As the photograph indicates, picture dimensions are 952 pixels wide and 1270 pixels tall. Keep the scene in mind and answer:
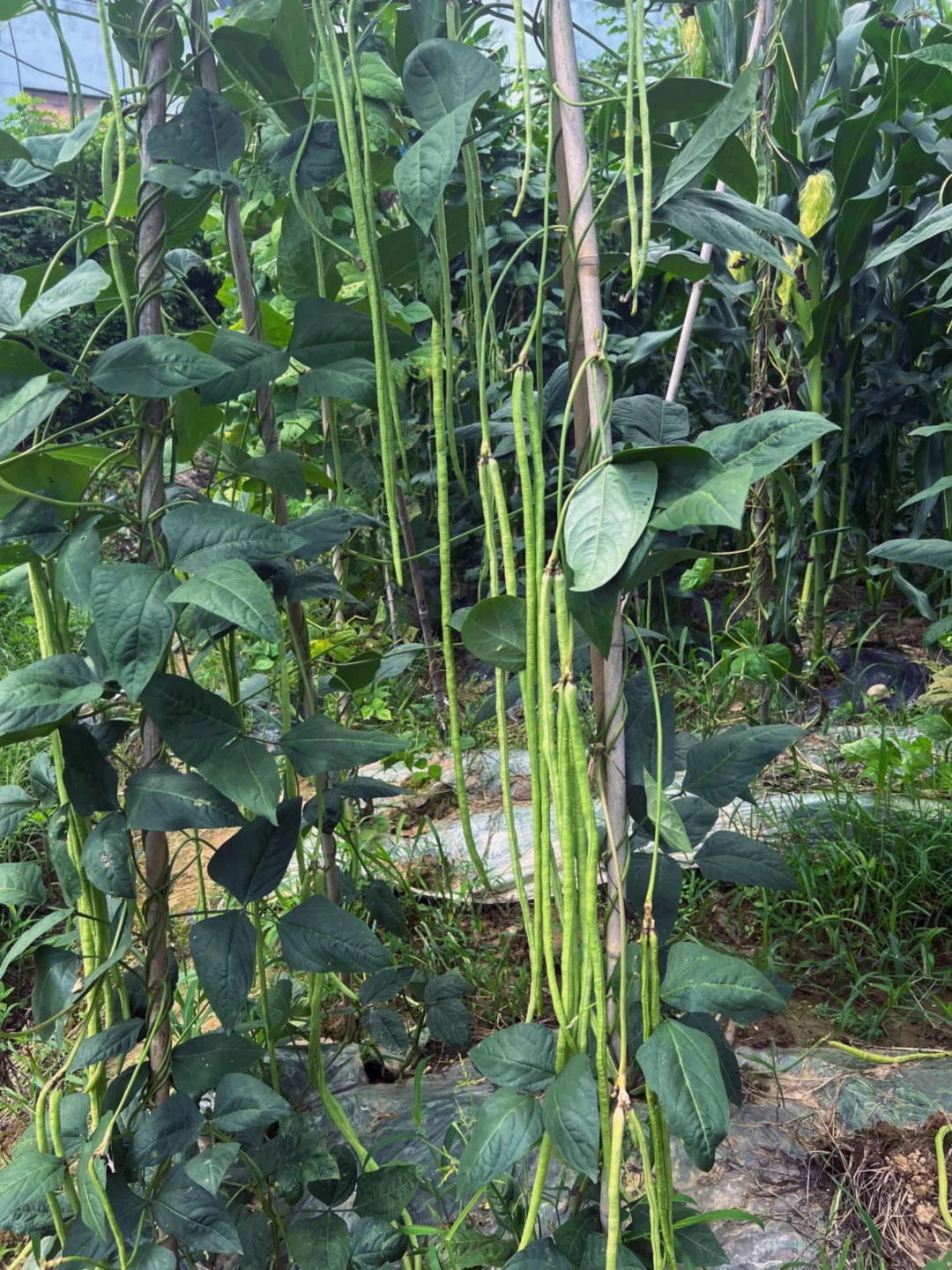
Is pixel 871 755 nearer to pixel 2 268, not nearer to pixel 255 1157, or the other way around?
pixel 255 1157

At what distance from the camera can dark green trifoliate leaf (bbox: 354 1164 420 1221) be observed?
885mm

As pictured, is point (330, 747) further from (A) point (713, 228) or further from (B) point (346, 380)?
(A) point (713, 228)

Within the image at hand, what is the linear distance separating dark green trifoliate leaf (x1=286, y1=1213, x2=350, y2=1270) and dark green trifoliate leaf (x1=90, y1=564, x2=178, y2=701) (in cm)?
54

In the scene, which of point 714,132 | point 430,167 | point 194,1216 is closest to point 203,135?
point 430,167

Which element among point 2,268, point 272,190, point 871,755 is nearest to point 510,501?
point 871,755

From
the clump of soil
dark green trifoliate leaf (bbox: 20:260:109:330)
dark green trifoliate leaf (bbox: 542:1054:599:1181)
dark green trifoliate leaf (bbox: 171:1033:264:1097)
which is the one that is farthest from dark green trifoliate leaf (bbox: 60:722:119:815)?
the clump of soil

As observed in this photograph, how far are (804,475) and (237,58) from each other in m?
1.97

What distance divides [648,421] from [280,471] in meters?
0.35

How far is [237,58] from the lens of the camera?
880mm

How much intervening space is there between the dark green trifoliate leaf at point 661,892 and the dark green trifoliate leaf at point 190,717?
1.20 ft

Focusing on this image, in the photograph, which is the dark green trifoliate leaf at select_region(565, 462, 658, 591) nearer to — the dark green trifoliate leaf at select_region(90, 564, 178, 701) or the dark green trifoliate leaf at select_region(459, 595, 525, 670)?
the dark green trifoliate leaf at select_region(459, 595, 525, 670)

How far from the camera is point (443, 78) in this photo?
2.25ft

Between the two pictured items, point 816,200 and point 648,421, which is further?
point 816,200

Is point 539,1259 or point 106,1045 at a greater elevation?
point 106,1045
